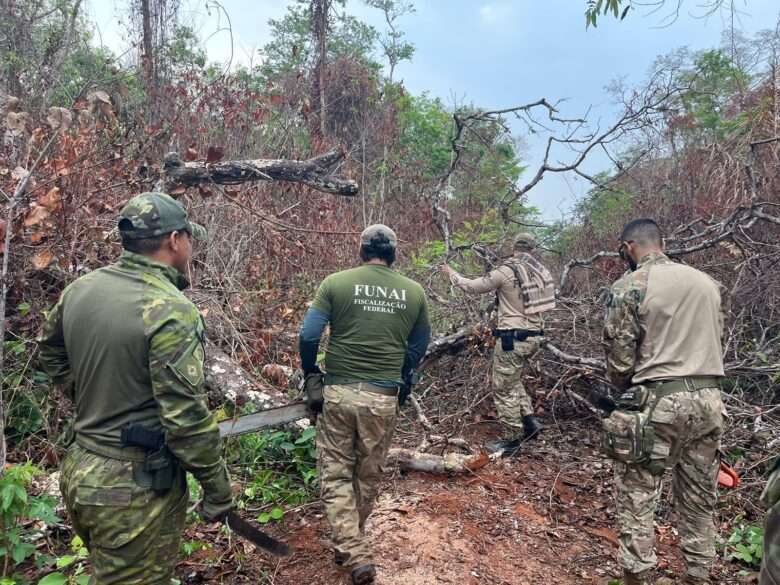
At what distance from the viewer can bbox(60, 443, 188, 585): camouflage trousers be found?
1957 mm

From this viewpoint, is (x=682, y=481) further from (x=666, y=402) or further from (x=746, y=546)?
(x=746, y=546)

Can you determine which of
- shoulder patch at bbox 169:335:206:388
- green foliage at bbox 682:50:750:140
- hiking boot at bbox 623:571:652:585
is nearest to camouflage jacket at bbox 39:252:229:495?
shoulder patch at bbox 169:335:206:388

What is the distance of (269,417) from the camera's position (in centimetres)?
349

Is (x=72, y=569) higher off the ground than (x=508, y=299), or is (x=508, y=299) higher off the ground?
(x=508, y=299)

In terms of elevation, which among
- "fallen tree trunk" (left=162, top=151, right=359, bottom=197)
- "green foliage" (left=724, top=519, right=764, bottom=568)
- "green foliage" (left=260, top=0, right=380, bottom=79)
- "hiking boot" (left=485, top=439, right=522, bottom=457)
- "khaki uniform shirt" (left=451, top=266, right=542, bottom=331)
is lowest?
"green foliage" (left=724, top=519, right=764, bottom=568)

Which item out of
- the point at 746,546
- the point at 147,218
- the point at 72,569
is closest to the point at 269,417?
the point at 72,569

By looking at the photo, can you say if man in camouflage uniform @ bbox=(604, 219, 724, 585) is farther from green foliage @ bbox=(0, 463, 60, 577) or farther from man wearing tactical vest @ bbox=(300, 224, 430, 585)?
green foliage @ bbox=(0, 463, 60, 577)

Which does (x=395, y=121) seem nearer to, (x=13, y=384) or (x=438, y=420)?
(x=438, y=420)

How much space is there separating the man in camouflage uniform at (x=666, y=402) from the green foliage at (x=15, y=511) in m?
3.02

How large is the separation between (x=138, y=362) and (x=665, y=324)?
8.61 feet

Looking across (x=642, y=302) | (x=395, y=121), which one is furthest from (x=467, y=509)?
(x=395, y=121)

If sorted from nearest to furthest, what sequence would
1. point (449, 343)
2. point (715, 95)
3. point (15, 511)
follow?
point (15, 511)
point (449, 343)
point (715, 95)

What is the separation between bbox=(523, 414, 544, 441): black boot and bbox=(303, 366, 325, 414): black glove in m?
2.72

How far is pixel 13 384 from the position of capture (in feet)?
13.1
